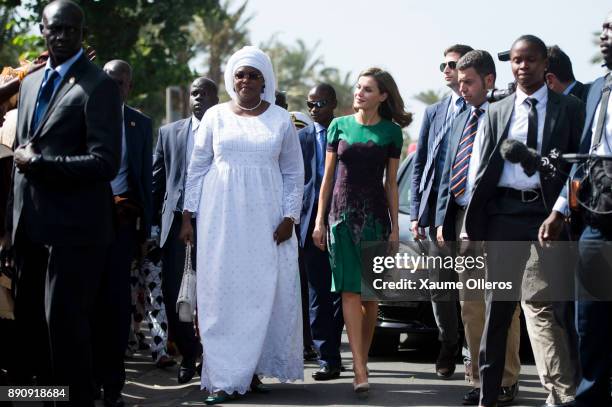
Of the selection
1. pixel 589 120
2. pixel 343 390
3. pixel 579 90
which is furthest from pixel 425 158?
pixel 589 120

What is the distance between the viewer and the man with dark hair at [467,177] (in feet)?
27.1

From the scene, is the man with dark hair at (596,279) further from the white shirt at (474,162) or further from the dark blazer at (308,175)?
the dark blazer at (308,175)

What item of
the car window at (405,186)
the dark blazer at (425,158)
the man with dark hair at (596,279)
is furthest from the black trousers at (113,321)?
the car window at (405,186)

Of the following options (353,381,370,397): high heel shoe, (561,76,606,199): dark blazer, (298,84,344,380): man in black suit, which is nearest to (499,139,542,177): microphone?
(561,76,606,199): dark blazer

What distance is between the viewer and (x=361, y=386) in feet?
26.6

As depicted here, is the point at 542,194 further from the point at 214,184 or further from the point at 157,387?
the point at 157,387

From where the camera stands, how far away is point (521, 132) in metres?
7.16

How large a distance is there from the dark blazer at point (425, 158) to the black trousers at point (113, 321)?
2472mm

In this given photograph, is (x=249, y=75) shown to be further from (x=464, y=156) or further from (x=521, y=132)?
(x=521, y=132)

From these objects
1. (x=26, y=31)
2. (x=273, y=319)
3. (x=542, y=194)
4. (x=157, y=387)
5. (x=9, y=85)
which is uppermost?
(x=26, y=31)

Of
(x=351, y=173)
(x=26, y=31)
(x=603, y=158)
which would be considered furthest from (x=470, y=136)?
(x=26, y=31)

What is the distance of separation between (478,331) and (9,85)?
3.67 meters

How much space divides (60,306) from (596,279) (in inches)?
112

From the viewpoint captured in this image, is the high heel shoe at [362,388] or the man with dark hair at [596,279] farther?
the high heel shoe at [362,388]
